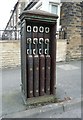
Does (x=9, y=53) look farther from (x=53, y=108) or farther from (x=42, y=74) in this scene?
(x=53, y=108)

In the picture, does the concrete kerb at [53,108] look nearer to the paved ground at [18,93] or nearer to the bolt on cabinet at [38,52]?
the paved ground at [18,93]

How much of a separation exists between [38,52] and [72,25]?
6083 millimetres

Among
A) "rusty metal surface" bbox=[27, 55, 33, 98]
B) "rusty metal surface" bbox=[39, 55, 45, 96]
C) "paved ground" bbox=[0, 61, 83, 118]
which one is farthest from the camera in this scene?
"rusty metal surface" bbox=[39, 55, 45, 96]

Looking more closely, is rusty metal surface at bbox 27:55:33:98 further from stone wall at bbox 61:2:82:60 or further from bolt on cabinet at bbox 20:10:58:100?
stone wall at bbox 61:2:82:60

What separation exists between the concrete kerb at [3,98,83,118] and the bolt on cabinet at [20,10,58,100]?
1.09 feet

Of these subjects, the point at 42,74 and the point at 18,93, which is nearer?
the point at 42,74

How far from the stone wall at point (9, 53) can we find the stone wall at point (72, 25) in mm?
2935

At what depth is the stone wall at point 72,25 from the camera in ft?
30.3

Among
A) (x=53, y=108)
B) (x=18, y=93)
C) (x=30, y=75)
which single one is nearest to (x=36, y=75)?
(x=30, y=75)

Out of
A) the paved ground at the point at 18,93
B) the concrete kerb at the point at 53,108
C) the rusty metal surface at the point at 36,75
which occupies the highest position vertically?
the rusty metal surface at the point at 36,75

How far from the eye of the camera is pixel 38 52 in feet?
12.3

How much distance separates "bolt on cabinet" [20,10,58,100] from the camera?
3511 millimetres

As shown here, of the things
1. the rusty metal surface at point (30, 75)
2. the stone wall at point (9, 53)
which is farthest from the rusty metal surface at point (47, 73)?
the stone wall at point (9, 53)

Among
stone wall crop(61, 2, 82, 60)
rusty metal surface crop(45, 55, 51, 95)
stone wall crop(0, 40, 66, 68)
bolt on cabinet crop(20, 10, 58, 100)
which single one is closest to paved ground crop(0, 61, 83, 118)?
bolt on cabinet crop(20, 10, 58, 100)
